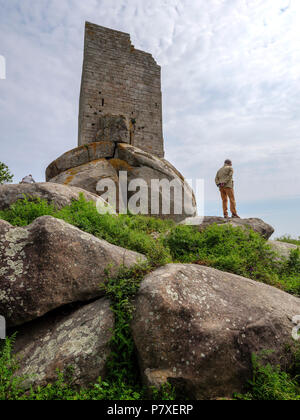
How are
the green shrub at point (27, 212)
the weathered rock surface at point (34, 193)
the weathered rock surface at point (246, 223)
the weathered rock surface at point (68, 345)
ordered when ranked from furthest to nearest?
the weathered rock surface at point (246, 223) → the weathered rock surface at point (34, 193) → the green shrub at point (27, 212) → the weathered rock surface at point (68, 345)

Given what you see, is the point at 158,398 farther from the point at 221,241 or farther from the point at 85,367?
the point at 221,241

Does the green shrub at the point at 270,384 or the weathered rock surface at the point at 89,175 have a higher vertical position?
the weathered rock surface at the point at 89,175

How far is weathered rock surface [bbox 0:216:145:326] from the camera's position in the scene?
3.14m

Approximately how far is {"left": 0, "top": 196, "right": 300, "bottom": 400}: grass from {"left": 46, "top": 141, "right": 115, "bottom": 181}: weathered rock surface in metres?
5.39

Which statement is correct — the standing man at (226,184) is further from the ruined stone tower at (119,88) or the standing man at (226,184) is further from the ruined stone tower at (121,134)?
the ruined stone tower at (119,88)

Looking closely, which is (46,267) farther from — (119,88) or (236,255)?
(119,88)

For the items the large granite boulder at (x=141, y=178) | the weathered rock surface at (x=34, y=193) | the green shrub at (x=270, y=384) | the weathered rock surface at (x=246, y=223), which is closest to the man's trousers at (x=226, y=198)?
the weathered rock surface at (x=246, y=223)

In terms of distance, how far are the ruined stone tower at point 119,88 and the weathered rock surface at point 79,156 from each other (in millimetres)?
2477

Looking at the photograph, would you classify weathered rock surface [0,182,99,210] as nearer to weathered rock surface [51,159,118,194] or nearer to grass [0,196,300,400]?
grass [0,196,300,400]

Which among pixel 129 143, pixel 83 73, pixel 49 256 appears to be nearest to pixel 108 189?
pixel 129 143

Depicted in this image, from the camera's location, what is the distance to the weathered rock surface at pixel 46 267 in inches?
124

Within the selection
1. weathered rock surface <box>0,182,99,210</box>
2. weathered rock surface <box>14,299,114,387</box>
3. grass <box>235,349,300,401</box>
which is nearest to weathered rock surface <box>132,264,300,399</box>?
grass <box>235,349,300,401</box>

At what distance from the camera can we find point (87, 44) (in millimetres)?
15016

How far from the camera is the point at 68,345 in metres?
2.94
